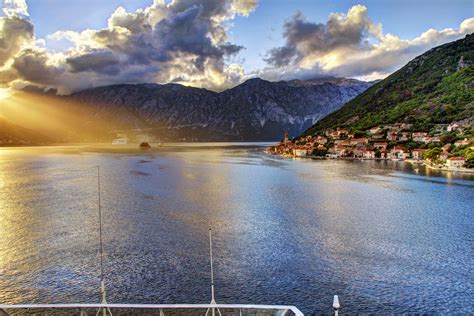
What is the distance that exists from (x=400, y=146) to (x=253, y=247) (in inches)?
3542

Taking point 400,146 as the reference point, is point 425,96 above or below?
above

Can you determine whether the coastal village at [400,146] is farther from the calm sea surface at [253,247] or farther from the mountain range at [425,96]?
the calm sea surface at [253,247]

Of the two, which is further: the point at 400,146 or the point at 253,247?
the point at 400,146

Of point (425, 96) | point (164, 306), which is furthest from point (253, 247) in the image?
point (425, 96)

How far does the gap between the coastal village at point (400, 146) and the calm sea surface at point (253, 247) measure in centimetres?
3498

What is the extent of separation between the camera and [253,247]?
24.1 metres

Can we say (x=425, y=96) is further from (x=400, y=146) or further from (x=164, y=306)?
(x=164, y=306)

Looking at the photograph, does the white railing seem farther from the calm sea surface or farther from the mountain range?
the mountain range

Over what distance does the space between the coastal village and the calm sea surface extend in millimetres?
34981

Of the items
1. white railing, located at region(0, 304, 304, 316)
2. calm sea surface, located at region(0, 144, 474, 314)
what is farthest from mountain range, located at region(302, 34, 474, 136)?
white railing, located at region(0, 304, 304, 316)

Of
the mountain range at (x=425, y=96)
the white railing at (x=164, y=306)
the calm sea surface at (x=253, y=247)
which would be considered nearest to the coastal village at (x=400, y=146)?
the mountain range at (x=425, y=96)

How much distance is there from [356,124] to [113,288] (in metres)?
137

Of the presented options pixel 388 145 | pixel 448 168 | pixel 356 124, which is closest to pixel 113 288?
pixel 448 168

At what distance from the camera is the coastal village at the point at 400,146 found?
77.2 m
